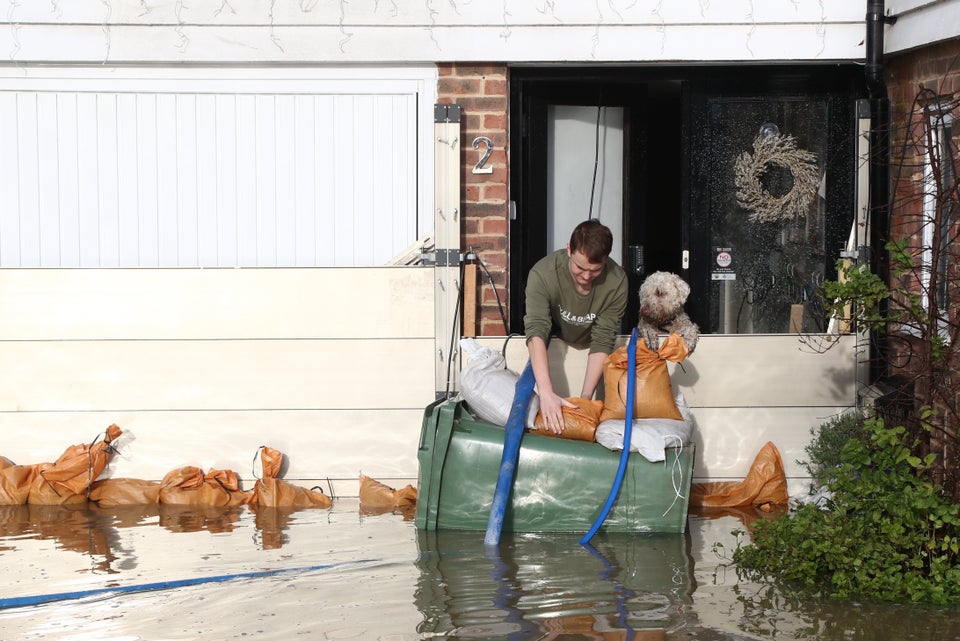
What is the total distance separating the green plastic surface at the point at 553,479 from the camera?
622 cm

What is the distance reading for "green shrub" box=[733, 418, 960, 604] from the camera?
16.5 feet

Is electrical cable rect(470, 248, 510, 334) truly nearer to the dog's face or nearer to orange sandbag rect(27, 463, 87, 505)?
the dog's face

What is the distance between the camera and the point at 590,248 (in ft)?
20.6

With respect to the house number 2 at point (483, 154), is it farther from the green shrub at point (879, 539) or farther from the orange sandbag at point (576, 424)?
the green shrub at point (879, 539)

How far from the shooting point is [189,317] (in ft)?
24.2

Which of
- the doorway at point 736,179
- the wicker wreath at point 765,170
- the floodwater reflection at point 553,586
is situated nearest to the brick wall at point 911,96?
the doorway at point 736,179

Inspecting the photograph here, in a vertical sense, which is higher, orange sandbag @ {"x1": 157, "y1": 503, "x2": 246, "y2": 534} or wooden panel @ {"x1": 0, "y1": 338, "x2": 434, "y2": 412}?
wooden panel @ {"x1": 0, "y1": 338, "x2": 434, "y2": 412}

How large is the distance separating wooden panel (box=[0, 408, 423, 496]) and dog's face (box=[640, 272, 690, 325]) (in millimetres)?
1534

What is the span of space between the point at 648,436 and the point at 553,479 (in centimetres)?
53

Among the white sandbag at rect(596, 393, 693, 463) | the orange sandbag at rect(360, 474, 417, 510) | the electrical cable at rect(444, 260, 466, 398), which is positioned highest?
the electrical cable at rect(444, 260, 466, 398)

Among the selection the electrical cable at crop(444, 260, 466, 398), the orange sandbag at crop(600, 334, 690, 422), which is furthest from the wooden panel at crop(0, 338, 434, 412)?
the orange sandbag at crop(600, 334, 690, 422)

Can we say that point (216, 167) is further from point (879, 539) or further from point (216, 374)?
point (879, 539)

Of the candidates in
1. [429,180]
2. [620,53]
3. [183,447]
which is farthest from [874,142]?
[183,447]

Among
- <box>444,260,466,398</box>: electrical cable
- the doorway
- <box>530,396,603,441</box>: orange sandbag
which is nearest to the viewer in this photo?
<box>530,396,603,441</box>: orange sandbag
